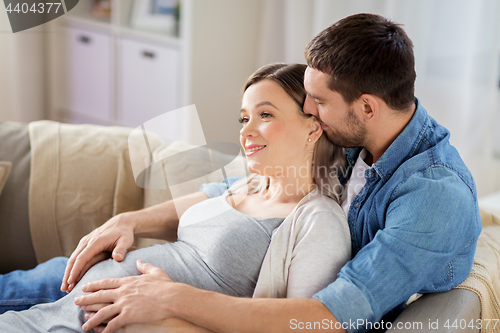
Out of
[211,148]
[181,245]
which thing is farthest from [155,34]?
[181,245]

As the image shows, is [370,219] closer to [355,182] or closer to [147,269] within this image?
[355,182]

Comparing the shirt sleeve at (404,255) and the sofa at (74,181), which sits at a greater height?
the shirt sleeve at (404,255)

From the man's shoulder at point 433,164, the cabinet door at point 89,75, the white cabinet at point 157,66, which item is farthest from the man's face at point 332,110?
the cabinet door at point 89,75

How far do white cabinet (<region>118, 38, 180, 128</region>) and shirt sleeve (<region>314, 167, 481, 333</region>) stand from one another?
2.12 metres

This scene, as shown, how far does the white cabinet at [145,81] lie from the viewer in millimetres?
3008

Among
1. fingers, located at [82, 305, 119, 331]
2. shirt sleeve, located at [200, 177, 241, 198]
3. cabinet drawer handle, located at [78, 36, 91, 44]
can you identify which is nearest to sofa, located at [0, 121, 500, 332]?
shirt sleeve, located at [200, 177, 241, 198]

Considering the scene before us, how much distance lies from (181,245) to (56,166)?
0.67m

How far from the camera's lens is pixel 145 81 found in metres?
3.19

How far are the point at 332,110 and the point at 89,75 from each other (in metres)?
2.87

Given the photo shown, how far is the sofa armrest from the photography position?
0.95 meters

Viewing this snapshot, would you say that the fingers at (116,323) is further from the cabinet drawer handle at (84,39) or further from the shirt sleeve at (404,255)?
the cabinet drawer handle at (84,39)

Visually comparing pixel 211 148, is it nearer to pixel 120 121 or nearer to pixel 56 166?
pixel 56 166

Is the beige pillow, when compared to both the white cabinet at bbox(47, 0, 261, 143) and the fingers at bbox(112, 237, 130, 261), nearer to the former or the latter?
the fingers at bbox(112, 237, 130, 261)

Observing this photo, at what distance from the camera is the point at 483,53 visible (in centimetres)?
205
